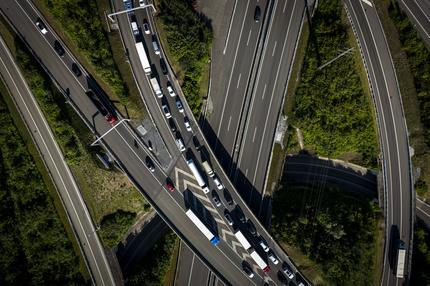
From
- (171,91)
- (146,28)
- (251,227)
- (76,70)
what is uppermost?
(146,28)

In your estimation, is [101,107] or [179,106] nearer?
[101,107]

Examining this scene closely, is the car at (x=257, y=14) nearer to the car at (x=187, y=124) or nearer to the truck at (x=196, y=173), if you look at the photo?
the car at (x=187, y=124)

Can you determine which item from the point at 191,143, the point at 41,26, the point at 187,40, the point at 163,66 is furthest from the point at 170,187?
the point at 41,26

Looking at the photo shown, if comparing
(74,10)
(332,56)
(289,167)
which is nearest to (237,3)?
(332,56)

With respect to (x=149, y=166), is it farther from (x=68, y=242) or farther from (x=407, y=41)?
(x=407, y=41)

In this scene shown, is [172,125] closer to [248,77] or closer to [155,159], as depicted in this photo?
[155,159]

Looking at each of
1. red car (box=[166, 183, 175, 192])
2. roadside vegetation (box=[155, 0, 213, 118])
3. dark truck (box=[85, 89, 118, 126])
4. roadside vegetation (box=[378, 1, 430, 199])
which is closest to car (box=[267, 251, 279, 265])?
red car (box=[166, 183, 175, 192])

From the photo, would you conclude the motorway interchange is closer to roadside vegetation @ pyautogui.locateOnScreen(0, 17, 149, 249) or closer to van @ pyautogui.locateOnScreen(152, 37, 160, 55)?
van @ pyautogui.locateOnScreen(152, 37, 160, 55)

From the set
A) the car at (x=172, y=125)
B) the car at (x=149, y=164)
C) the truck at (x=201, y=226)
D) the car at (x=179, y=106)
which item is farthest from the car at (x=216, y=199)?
the car at (x=179, y=106)
